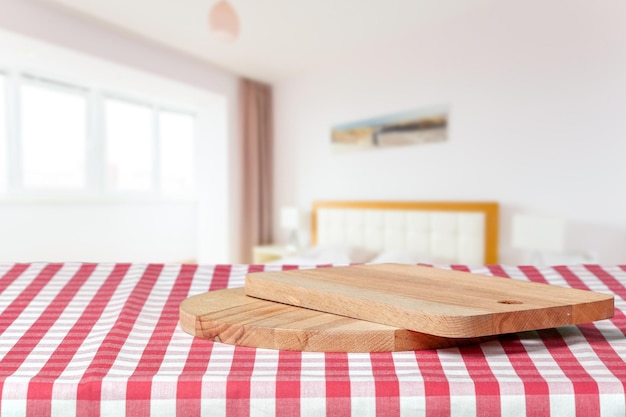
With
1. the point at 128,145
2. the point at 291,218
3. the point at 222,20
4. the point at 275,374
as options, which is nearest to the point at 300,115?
the point at 291,218

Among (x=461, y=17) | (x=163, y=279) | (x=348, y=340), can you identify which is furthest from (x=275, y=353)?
(x=461, y=17)

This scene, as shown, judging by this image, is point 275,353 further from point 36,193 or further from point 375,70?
point 36,193

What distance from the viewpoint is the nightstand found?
14.7 ft

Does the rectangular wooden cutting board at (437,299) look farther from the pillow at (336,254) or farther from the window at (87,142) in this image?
the window at (87,142)

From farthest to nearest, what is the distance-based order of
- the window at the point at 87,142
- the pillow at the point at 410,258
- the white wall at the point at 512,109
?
the window at the point at 87,142, the pillow at the point at 410,258, the white wall at the point at 512,109

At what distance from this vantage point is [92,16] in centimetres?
348

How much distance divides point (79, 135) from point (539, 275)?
16.4 ft

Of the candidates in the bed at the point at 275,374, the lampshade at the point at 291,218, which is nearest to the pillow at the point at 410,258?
the lampshade at the point at 291,218

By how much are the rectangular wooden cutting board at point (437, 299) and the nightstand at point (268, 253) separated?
150 inches

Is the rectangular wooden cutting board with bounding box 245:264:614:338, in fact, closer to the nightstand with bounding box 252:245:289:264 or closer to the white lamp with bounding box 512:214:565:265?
the white lamp with bounding box 512:214:565:265

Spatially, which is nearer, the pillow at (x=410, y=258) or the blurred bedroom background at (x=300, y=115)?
the blurred bedroom background at (x=300, y=115)

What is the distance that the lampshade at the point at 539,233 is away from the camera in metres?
2.76

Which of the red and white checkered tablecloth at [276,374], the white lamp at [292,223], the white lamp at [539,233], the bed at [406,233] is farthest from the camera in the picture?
the white lamp at [292,223]

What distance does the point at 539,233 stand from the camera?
2840mm
